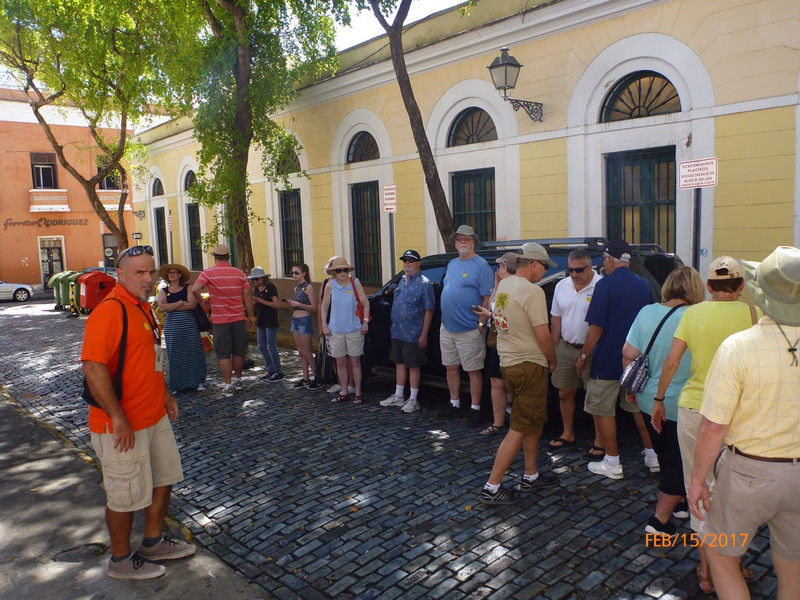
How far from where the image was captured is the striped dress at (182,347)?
8.40 metres

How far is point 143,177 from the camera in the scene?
24.5 m

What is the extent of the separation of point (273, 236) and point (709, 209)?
1120cm

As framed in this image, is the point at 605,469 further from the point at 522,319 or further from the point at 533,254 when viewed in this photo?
the point at 533,254

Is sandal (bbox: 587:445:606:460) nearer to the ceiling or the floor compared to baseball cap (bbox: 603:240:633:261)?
nearer to the floor

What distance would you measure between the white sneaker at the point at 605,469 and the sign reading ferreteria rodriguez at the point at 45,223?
104 ft

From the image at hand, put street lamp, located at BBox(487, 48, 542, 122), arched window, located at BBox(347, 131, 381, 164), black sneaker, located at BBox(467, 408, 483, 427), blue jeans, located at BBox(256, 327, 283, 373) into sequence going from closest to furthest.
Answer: black sneaker, located at BBox(467, 408, 483, 427)
blue jeans, located at BBox(256, 327, 283, 373)
street lamp, located at BBox(487, 48, 542, 122)
arched window, located at BBox(347, 131, 381, 164)

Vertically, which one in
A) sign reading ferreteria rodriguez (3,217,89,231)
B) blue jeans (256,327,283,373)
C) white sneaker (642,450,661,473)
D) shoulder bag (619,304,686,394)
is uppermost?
sign reading ferreteria rodriguez (3,217,89,231)

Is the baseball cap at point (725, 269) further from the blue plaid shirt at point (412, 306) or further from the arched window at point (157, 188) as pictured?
the arched window at point (157, 188)

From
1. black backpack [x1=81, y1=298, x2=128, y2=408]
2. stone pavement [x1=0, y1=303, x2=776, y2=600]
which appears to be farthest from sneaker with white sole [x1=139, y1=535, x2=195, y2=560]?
black backpack [x1=81, y1=298, x2=128, y2=408]

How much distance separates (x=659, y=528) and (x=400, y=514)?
64.7 inches

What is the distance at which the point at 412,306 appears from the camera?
696 cm

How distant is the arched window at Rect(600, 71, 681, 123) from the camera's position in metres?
9.49

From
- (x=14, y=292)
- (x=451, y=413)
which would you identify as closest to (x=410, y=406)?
(x=451, y=413)

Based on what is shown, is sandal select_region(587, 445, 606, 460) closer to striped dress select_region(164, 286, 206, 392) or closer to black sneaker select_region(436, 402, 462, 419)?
black sneaker select_region(436, 402, 462, 419)
